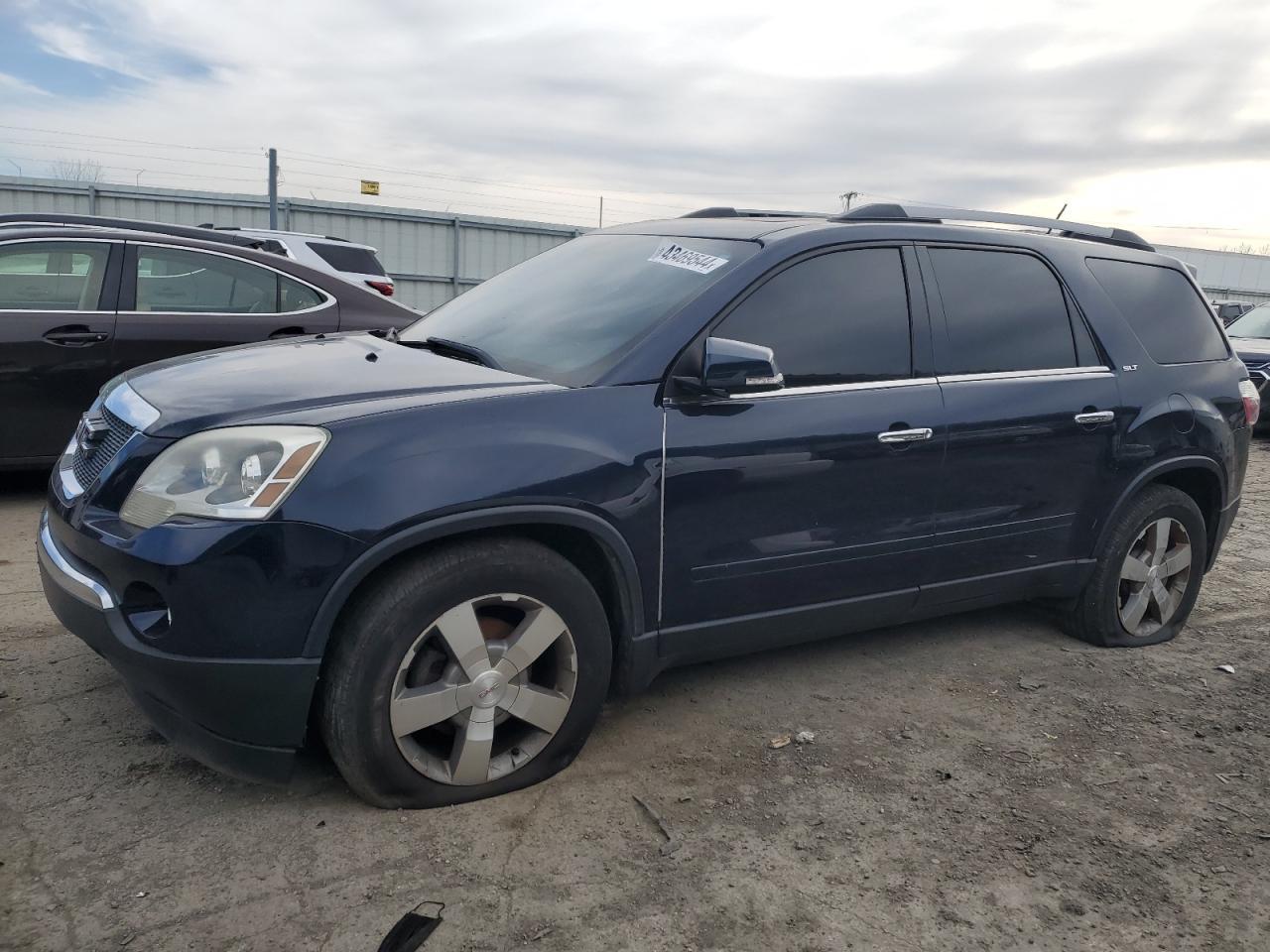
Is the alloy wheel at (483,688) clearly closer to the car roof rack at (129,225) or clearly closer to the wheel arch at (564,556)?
the wheel arch at (564,556)

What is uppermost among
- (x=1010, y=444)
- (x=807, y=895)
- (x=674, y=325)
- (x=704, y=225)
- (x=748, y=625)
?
(x=704, y=225)

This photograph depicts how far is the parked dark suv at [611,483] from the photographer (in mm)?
2596

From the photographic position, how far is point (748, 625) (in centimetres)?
337

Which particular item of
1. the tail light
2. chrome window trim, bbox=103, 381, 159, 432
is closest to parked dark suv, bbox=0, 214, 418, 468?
chrome window trim, bbox=103, 381, 159, 432

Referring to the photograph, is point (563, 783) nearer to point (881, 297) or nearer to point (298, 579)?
point (298, 579)

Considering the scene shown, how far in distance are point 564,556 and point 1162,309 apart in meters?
3.11

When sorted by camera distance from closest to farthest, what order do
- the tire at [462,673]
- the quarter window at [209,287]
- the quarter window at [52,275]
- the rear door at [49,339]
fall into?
the tire at [462,673], the rear door at [49,339], the quarter window at [52,275], the quarter window at [209,287]

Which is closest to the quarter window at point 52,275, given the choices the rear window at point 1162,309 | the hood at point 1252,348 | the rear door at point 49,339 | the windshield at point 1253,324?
the rear door at point 49,339

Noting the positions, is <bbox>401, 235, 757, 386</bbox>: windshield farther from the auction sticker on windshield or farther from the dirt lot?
the dirt lot

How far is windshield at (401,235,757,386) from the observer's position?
3240mm

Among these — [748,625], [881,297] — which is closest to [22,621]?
[748,625]

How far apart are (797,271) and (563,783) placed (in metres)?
1.82

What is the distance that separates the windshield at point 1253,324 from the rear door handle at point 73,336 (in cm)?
1266

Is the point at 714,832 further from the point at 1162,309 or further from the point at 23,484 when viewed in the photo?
the point at 23,484
